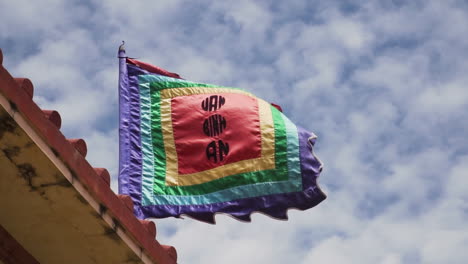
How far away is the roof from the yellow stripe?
2.21 metres

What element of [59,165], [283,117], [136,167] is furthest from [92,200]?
[283,117]

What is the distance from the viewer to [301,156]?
8938mm

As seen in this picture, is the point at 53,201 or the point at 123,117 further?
the point at 123,117

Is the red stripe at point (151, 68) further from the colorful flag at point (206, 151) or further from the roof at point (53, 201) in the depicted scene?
the roof at point (53, 201)

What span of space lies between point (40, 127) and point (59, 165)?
32 cm

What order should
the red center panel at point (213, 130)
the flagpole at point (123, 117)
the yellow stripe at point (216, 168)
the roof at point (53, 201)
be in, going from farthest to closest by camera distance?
1. the red center panel at point (213, 130)
2. the yellow stripe at point (216, 168)
3. the flagpole at point (123, 117)
4. the roof at point (53, 201)

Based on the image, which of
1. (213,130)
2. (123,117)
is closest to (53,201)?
(123,117)

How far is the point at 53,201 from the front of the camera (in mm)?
5363

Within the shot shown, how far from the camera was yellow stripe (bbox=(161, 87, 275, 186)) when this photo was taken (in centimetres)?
834

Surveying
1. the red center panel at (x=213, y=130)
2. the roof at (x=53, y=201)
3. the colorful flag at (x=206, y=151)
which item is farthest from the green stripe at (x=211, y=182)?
the roof at (x=53, y=201)

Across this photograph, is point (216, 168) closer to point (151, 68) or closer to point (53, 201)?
point (151, 68)

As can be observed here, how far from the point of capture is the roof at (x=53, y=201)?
16.0 feet

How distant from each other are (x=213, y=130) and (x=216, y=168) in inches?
19.2

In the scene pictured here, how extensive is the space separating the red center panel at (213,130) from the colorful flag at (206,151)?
11mm
